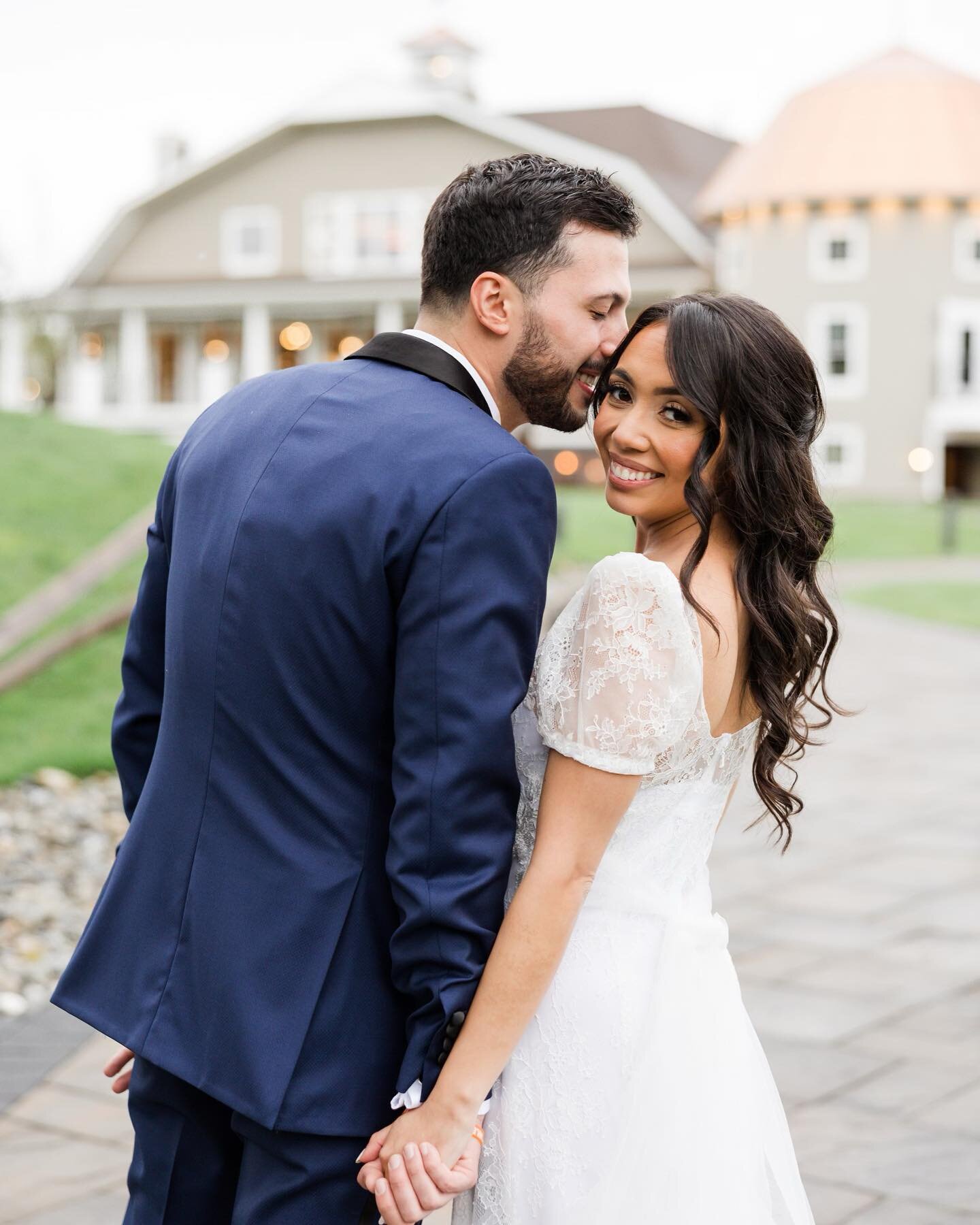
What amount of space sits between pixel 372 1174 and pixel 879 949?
12.8 ft

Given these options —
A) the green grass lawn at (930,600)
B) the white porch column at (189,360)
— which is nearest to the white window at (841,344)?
the white porch column at (189,360)

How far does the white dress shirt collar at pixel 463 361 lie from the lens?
2133 mm

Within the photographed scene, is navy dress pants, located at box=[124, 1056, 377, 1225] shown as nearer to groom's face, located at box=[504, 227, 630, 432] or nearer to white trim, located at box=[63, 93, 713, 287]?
groom's face, located at box=[504, 227, 630, 432]

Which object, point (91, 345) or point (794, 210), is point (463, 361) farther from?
point (91, 345)

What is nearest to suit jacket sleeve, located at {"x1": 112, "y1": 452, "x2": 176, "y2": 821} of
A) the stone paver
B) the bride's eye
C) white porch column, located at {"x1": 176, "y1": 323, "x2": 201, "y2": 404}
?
the bride's eye

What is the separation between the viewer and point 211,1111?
219 cm

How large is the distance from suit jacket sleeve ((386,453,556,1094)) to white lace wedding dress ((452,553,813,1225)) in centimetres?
18

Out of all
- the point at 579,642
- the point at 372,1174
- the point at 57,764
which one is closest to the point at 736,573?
the point at 579,642

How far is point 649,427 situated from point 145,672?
0.90 meters

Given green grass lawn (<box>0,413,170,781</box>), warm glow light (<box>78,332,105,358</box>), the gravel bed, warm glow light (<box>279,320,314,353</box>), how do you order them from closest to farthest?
1. the gravel bed
2. green grass lawn (<box>0,413,170,781</box>)
3. warm glow light (<box>279,320,314,353</box>)
4. warm glow light (<box>78,332,105,358</box>)

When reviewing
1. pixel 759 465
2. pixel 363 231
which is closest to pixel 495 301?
pixel 759 465

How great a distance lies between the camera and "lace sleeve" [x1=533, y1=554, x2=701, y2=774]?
2.01m

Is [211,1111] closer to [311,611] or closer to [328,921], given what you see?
[328,921]

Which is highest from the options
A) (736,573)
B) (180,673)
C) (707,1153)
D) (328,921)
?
(736,573)
